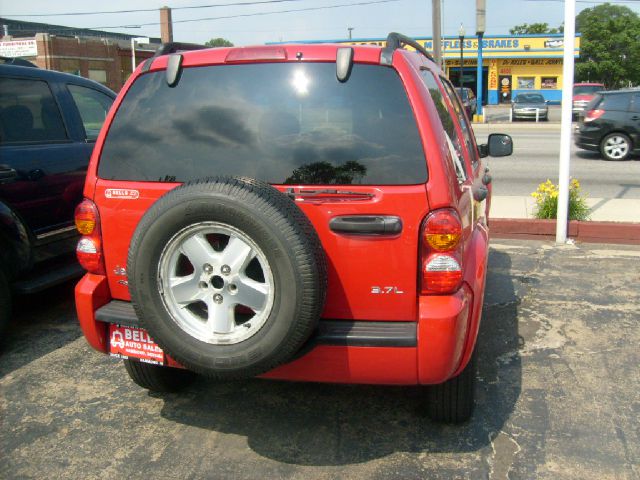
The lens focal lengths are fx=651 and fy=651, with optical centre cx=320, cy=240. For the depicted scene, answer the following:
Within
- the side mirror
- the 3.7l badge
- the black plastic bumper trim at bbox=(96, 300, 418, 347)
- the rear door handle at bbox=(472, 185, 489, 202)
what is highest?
the side mirror

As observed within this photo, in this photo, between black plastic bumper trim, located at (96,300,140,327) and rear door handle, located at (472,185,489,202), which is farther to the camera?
rear door handle, located at (472,185,489,202)

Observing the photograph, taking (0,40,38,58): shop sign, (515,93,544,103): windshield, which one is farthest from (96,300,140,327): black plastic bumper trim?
(515,93,544,103): windshield

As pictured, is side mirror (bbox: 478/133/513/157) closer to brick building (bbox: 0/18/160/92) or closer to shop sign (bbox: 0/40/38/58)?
shop sign (bbox: 0/40/38/58)

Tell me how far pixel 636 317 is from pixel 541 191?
3334 millimetres

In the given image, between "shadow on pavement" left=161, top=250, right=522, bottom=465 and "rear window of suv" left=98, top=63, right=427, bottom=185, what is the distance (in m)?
1.29

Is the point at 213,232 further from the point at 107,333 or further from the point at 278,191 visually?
the point at 107,333

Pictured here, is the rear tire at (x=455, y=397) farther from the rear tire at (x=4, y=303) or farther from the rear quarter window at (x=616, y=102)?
the rear quarter window at (x=616, y=102)

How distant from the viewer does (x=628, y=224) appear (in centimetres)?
726

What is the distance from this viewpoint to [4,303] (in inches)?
171

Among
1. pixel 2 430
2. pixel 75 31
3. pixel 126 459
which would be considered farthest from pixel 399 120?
pixel 75 31

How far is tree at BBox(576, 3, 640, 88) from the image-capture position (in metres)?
62.0

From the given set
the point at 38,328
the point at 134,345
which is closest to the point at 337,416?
the point at 134,345

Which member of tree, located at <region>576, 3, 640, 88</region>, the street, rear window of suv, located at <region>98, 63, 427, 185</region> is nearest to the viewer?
rear window of suv, located at <region>98, 63, 427, 185</region>

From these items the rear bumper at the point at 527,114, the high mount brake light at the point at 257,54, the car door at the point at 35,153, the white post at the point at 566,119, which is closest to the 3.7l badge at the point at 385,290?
the high mount brake light at the point at 257,54
